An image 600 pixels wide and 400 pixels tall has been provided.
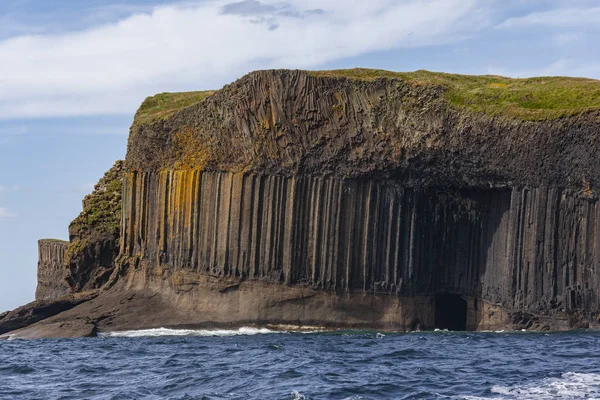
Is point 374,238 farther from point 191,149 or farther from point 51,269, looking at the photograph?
point 51,269

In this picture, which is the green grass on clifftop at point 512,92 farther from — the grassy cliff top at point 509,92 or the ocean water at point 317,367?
the ocean water at point 317,367

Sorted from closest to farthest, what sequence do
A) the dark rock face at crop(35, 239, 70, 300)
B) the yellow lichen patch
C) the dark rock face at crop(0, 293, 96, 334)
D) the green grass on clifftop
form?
the green grass on clifftop
the yellow lichen patch
the dark rock face at crop(0, 293, 96, 334)
the dark rock face at crop(35, 239, 70, 300)

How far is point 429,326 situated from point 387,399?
19.0 meters

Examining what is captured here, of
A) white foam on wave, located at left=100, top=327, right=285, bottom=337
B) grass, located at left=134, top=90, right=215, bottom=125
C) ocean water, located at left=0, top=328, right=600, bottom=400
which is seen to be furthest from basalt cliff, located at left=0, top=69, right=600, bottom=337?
ocean water, located at left=0, top=328, right=600, bottom=400

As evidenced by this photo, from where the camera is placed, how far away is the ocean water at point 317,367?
2386 cm

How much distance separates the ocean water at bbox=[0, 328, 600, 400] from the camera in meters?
23.9

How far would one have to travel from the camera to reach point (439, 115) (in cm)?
4012

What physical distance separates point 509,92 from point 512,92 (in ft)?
0.38

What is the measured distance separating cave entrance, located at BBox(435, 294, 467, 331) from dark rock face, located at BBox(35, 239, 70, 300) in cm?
2259

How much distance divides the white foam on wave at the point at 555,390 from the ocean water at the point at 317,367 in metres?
0.02

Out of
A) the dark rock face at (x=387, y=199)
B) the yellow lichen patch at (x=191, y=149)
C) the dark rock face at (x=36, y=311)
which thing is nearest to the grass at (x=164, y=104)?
the yellow lichen patch at (x=191, y=149)

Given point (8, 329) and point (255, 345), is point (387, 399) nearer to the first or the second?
point (255, 345)

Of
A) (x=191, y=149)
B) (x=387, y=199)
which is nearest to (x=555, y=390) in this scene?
(x=387, y=199)

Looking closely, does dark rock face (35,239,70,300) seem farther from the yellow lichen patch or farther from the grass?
the yellow lichen patch
